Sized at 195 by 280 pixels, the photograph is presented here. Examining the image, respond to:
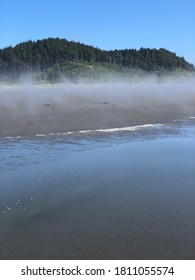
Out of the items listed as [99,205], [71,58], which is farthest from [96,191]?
[71,58]

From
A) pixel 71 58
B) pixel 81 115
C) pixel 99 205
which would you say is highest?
pixel 71 58

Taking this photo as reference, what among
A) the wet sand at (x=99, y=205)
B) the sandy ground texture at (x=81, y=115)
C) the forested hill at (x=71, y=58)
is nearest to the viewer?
the wet sand at (x=99, y=205)

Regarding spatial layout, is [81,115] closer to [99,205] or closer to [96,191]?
[96,191]

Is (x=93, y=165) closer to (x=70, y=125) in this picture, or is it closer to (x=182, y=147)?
(x=182, y=147)

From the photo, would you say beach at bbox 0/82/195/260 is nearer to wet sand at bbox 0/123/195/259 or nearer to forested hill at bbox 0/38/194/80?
wet sand at bbox 0/123/195/259

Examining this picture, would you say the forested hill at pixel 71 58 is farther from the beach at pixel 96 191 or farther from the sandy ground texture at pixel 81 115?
the beach at pixel 96 191

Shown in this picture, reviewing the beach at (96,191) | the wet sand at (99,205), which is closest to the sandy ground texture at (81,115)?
the beach at (96,191)

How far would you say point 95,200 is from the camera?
27.1ft

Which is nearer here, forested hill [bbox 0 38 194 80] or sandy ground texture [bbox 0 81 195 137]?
sandy ground texture [bbox 0 81 195 137]

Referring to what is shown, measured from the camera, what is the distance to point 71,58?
120688 mm

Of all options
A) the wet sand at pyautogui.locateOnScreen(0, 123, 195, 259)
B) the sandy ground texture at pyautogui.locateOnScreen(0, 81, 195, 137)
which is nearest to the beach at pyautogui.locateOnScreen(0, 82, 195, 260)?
the wet sand at pyautogui.locateOnScreen(0, 123, 195, 259)

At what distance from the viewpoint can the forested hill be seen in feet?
379

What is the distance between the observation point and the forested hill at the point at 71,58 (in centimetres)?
11562

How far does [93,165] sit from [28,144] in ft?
11.9
